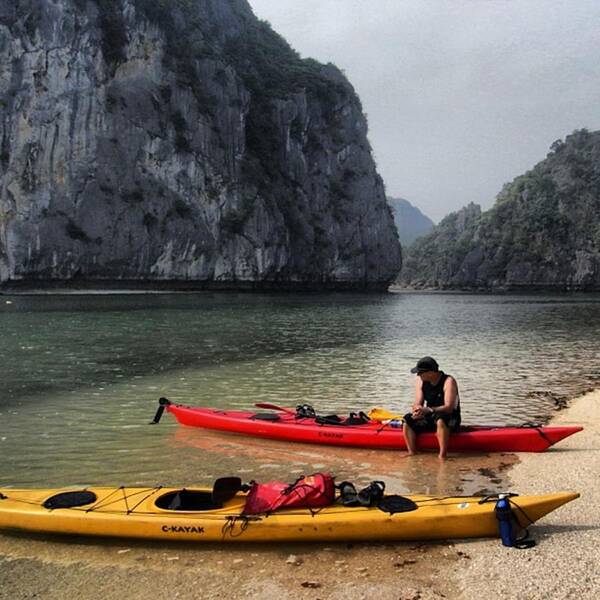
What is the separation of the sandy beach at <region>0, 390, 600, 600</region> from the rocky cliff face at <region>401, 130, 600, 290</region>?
124 meters

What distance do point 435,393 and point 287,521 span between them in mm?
3596

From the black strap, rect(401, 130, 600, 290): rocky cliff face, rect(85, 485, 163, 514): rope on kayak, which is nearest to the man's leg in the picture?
the black strap

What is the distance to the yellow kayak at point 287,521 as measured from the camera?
5.54 m

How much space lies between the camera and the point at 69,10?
6625 centimetres

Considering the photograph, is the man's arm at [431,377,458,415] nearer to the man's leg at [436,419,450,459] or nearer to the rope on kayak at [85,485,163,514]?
the man's leg at [436,419,450,459]

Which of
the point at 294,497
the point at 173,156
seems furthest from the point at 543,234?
the point at 294,497

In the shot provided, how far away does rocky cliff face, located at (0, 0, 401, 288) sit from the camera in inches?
2569

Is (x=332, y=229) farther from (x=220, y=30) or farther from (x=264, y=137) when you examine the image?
(x=220, y=30)

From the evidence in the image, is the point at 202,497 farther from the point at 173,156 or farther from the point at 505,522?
the point at 173,156

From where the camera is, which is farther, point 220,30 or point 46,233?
point 220,30

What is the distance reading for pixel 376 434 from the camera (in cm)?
905

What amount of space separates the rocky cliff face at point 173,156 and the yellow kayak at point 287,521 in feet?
214

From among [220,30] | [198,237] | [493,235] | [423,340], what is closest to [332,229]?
[198,237]

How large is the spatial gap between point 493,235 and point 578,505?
135 metres
